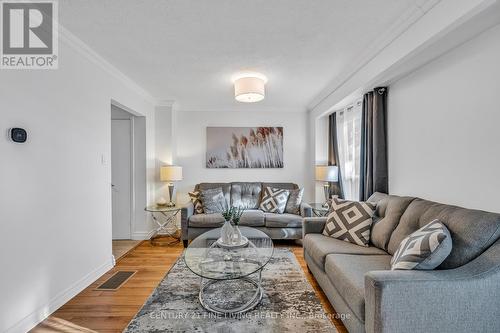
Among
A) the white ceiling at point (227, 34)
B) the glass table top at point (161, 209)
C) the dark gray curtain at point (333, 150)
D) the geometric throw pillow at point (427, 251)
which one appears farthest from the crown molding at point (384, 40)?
the glass table top at point (161, 209)

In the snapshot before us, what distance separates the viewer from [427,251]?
161 cm

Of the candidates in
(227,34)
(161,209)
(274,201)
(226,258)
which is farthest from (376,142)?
(161,209)

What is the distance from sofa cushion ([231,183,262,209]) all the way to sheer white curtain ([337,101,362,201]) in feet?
5.02

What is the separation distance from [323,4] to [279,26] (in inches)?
16.6

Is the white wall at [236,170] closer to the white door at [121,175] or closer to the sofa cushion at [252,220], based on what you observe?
the white door at [121,175]

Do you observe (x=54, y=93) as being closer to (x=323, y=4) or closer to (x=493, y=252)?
(x=323, y=4)

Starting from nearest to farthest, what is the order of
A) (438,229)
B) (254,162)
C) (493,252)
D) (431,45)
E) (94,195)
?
(493,252)
(438,229)
(431,45)
(94,195)
(254,162)

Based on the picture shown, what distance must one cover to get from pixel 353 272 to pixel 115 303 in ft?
6.96

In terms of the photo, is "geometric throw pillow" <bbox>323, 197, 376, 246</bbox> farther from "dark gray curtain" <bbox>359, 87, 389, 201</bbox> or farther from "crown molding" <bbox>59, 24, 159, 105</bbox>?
"crown molding" <bbox>59, 24, 159, 105</bbox>

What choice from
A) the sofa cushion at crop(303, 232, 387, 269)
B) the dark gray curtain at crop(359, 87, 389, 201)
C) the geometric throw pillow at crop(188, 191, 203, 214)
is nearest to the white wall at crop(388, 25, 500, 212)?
the dark gray curtain at crop(359, 87, 389, 201)

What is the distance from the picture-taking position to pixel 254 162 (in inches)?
203

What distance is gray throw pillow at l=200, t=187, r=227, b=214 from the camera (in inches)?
170

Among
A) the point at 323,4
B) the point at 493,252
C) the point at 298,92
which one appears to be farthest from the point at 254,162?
the point at 493,252

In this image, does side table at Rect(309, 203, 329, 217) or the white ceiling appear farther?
side table at Rect(309, 203, 329, 217)
